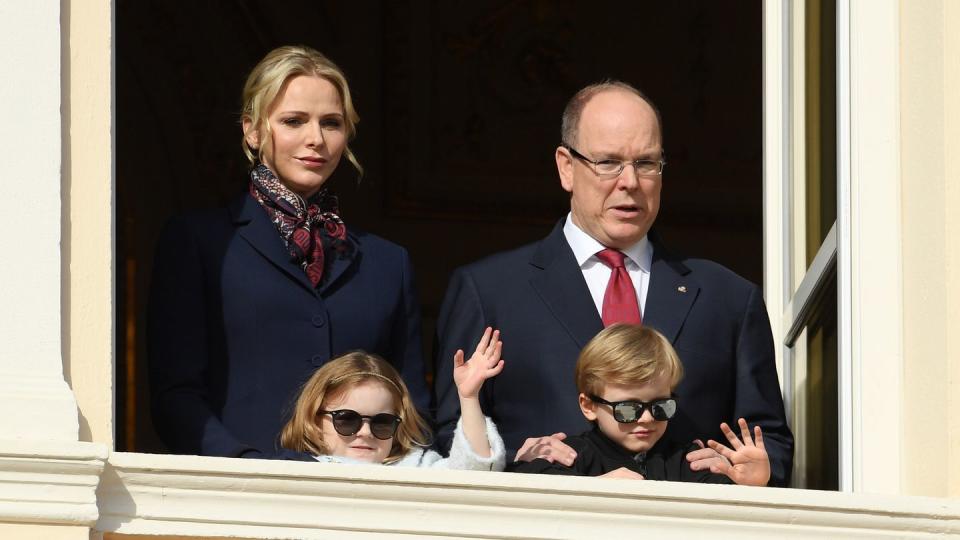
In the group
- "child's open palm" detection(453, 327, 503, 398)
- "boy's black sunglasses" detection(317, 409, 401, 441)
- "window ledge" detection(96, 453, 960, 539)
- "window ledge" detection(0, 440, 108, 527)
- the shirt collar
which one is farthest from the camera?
the shirt collar

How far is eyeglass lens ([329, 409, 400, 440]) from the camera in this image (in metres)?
5.64

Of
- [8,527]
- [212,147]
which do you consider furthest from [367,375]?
[212,147]

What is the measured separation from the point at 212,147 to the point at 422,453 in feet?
18.7

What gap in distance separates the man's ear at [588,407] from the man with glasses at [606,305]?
19cm

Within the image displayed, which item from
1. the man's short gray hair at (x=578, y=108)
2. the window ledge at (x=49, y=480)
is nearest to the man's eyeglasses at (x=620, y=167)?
the man's short gray hair at (x=578, y=108)

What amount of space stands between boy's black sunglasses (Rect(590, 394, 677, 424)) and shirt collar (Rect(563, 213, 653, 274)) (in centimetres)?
61

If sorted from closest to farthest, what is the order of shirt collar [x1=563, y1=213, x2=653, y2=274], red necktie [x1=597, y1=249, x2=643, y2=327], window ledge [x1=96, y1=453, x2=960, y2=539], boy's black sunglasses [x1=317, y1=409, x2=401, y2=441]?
window ledge [x1=96, y1=453, x2=960, y2=539], boy's black sunglasses [x1=317, y1=409, x2=401, y2=441], red necktie [x1=597, y1=249, x2=643, y2=327], shirt collar [x1=563, y1=213, x2=653, y2=274]

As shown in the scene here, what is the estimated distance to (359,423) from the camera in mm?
5656

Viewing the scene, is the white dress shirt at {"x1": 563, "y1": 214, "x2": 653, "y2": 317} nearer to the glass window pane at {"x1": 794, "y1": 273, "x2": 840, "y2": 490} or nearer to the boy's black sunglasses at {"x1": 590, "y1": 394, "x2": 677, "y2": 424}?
the glass window pane at {"x1": 794, "y1": 273, "x2": 840, "y2": 490}

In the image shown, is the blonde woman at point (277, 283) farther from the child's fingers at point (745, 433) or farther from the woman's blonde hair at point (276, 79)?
the child's fingers at point (745, 433)

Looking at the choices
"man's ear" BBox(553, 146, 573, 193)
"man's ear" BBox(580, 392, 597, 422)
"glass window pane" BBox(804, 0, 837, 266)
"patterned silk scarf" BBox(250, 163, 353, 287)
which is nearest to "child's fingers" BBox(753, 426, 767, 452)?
"man's ear" BBox(580, 392, 597, 422)

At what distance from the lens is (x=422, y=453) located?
5.74 meters

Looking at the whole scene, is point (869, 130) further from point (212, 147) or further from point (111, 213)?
point (212, 147)

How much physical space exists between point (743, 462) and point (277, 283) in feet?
3.80
